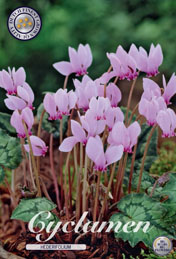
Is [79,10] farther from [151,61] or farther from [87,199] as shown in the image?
[87,199]

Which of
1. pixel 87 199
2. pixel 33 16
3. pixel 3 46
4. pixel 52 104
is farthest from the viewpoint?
pixel 3 46

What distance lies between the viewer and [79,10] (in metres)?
1.66

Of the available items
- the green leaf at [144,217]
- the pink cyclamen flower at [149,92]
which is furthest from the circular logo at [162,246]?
the pink cyclamen flower at [149,92]

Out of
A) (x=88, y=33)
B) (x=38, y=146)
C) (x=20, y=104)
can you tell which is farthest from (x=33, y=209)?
(x=88, y=33)

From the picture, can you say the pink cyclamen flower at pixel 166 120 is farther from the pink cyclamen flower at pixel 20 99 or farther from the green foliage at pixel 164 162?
the green foliage at pixel 164 162

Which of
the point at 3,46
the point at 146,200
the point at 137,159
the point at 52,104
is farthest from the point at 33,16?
the point at 146,200

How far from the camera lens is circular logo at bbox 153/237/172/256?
129cm

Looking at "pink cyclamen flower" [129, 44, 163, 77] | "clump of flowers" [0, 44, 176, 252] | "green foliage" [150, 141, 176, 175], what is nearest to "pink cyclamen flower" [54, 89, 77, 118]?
"clump of flowers" [0, 44, 176, 252]

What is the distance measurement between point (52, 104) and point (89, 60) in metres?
0.21

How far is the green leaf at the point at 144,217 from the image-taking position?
Result: 1.20 metres

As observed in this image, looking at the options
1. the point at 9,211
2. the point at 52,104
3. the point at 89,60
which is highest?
the point at 89,60

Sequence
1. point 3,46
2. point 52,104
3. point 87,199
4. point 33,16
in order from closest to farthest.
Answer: point 52,104
point 87,199
point 33,16
point 3,46

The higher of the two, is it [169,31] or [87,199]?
[169,31]

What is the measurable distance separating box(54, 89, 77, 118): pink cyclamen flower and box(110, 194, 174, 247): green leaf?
0.29 m
